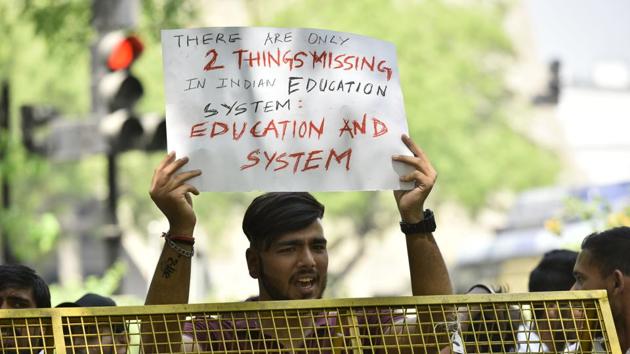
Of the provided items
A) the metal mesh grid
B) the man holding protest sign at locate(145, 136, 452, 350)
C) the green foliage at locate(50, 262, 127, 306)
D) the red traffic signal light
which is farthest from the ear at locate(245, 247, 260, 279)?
the green foliage at locate(50, 262, 127, 306)

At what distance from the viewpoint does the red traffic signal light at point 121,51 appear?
9.30 meters

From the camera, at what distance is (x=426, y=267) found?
406 centimetres

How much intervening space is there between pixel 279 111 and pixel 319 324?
604 mm

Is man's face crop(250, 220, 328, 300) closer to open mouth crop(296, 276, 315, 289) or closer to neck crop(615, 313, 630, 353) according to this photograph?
open mouth crop(296, 276, 315, 289)

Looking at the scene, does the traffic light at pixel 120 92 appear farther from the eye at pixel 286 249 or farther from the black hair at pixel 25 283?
the eye at pixel 286 249

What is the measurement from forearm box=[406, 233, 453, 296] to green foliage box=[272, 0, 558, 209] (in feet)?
96.8

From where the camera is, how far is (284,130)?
407cm

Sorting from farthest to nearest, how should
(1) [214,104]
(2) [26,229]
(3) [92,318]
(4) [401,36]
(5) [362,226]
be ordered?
(5) [362,226]
(4) [401,36]
(2) [26,229]
(1) [214,104]
(3) [92,318]


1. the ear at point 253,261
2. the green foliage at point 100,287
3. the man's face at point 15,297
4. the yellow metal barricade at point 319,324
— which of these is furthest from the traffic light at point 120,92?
the yellow metal barricade at point 319,324

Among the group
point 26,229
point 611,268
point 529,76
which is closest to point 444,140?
point 529,76

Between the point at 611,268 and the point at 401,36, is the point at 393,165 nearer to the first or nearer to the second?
the point at 611,268

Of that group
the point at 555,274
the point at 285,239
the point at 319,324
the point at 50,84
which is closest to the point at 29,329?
the point at 319,324

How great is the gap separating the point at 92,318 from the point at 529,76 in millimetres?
49684

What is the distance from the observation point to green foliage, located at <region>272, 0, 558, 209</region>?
114ft
